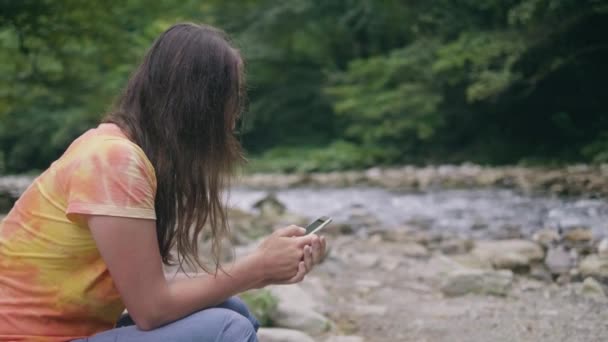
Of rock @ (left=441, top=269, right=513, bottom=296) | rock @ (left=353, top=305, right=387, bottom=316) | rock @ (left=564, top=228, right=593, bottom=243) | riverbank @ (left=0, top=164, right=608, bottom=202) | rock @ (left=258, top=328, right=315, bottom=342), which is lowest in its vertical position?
riverbank @ (left=0, top=164, right=608, bottom=202)

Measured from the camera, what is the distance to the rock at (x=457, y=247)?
16.3 feet

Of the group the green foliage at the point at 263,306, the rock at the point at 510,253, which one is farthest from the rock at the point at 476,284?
the green foliage at the point at 263,306

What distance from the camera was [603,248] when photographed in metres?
4.35

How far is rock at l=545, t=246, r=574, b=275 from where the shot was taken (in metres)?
3.95

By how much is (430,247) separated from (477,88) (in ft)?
19.9

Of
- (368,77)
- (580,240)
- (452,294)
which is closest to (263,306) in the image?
(452,294)

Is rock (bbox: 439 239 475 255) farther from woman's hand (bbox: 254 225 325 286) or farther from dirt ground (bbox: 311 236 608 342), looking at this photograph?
woman's hand (bbox: 254 225 325 286)

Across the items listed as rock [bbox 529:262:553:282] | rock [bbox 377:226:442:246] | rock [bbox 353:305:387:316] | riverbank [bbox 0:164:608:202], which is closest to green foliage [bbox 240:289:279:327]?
rock [bbox 353:305:387:316]

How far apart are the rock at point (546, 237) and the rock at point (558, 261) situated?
23 centimetres

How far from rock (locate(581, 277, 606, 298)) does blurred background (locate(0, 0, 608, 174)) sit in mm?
3594

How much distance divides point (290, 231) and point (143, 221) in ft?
1.11

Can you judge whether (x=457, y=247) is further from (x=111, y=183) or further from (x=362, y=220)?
(x=111, y=183)

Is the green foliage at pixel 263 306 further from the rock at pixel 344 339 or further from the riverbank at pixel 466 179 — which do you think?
the riverbank at pixel 466 179

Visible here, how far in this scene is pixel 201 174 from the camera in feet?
4.34
